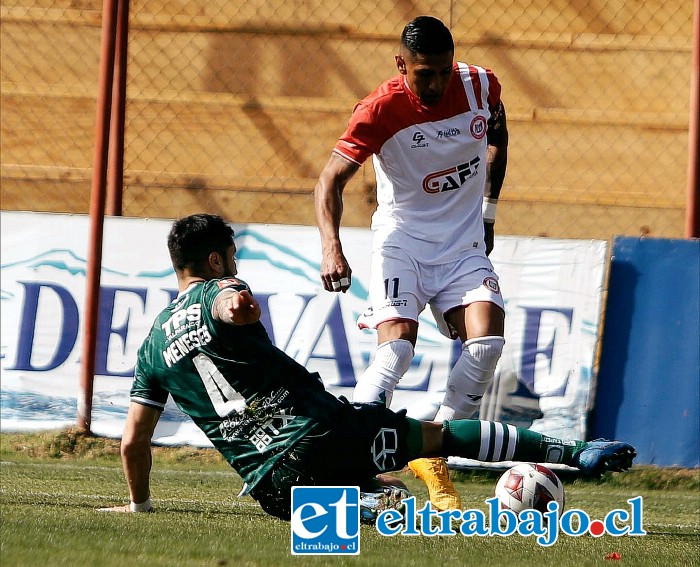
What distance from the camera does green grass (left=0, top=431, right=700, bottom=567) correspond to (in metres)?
3.89

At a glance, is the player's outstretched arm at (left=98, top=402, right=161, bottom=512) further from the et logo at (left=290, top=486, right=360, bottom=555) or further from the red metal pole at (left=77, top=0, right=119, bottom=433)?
the red metal pole at (left=77, top=0, right=119, bottom=433)

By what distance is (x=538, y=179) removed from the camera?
30.5ft

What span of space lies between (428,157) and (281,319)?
2484mm

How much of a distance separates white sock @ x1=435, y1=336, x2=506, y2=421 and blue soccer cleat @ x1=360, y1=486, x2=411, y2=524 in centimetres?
49

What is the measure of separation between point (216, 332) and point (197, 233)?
44cm

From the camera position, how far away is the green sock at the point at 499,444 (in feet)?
15.0

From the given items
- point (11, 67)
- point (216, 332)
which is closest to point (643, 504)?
point (216, 332)

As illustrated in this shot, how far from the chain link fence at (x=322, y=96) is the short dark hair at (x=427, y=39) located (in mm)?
3861

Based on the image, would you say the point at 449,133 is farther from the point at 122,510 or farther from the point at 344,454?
the point at 122,510

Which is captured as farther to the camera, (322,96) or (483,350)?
(322,96)

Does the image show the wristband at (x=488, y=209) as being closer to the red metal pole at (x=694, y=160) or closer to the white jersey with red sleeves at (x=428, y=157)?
the white jersey with red sleeves at (x=428, y=157)

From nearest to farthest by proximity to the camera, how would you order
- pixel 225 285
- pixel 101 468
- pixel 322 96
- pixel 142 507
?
A: pixel 225 285
pixel 142 507
pixel 101 468
pixel 322 96

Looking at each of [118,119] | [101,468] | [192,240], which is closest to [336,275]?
[192,240]

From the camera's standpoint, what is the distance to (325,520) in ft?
14.0
